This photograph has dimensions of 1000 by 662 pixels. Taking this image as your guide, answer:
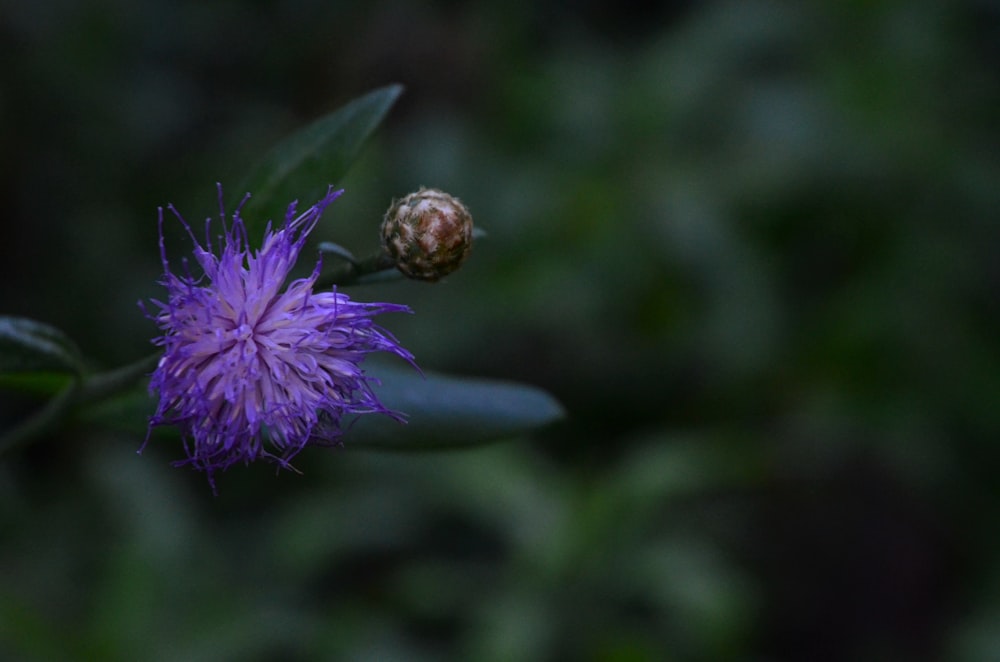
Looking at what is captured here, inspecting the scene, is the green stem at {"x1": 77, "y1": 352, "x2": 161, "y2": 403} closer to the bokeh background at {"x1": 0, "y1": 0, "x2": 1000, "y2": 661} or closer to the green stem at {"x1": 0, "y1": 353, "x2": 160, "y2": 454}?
the green stem at {"x1": 0, "y1": 353, "x2": 160, "y2": 454}

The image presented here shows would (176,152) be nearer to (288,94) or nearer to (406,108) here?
(288,94)

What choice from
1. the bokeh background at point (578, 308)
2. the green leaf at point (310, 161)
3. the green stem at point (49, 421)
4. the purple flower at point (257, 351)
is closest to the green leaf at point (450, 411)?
the purple flower at point (257, 351)

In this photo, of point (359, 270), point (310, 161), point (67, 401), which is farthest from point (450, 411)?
point (67, 401)

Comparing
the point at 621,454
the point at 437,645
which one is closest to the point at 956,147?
the point at 621,454

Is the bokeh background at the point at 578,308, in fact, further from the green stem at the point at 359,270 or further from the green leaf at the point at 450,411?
the green stem at the point at 359,270

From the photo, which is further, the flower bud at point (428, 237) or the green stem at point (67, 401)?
the green stem at point (67, 401)

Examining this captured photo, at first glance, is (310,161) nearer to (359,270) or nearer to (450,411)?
(359,270)

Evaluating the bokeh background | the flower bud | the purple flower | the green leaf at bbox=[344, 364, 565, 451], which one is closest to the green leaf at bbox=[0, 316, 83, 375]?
the purple flower
